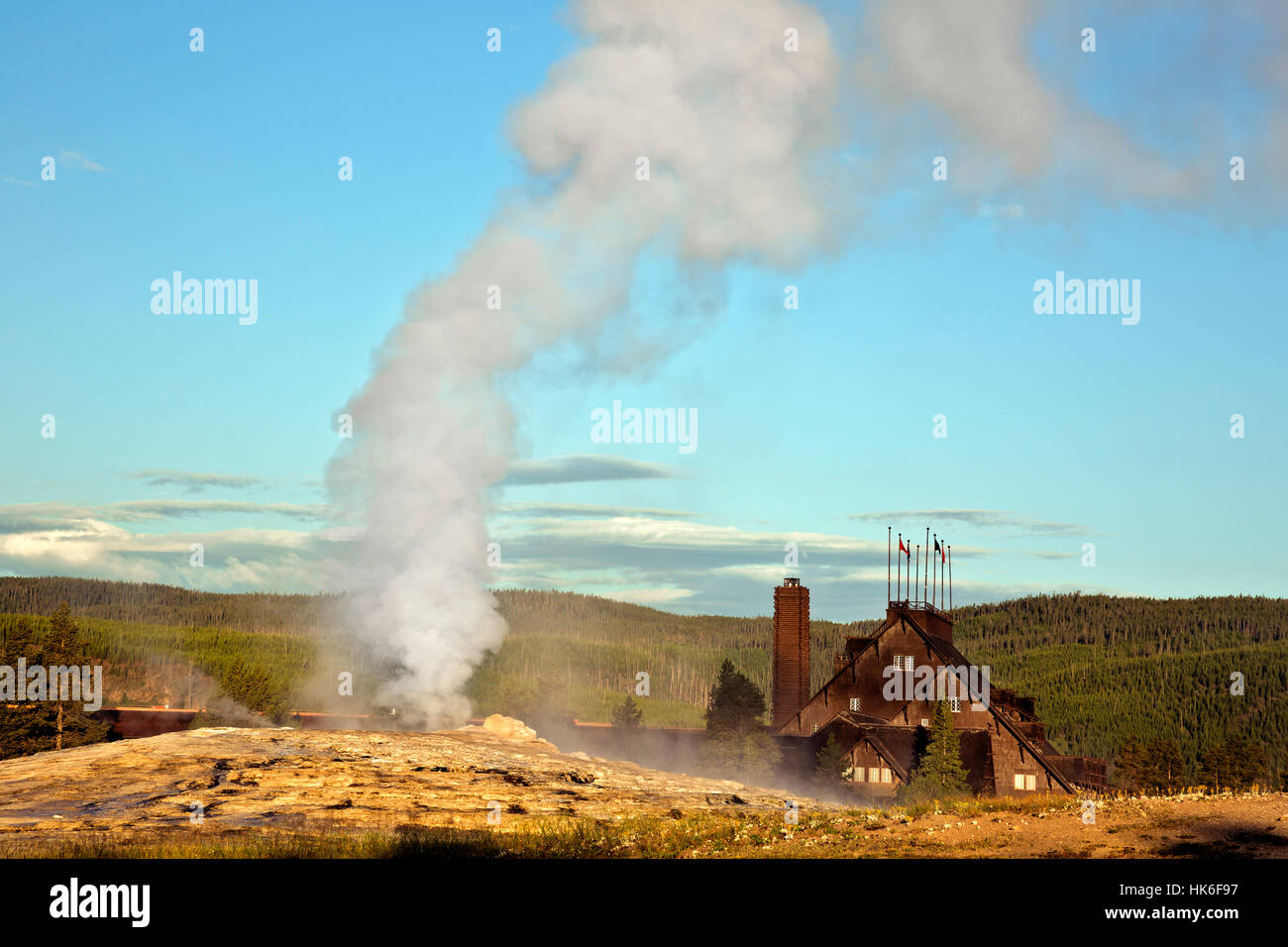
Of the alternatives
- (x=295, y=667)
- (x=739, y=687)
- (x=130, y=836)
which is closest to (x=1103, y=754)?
(x=739, y=687)

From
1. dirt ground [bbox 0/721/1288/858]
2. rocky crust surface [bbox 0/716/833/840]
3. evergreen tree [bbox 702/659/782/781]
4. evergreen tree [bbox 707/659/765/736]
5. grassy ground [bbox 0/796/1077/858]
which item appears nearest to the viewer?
grassy ground [bbox 0/796/1077/858]

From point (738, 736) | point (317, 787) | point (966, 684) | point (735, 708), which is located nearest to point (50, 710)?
point (317, 787)

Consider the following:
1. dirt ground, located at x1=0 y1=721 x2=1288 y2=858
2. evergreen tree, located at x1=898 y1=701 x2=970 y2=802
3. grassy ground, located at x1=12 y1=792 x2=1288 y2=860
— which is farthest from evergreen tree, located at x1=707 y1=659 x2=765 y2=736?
grassy ground, located at x1=12 y1=792 x2=1288 y2=860

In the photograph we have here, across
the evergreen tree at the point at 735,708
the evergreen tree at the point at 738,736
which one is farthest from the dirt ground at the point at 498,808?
the evergreen tree at the point at 735,708

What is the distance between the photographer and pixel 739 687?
71688mm

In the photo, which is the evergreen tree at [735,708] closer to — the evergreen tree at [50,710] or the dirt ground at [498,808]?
the dirt ground at [498,808]

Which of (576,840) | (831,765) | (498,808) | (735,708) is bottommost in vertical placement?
(831,765)

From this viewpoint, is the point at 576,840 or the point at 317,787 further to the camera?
the point at 317,787

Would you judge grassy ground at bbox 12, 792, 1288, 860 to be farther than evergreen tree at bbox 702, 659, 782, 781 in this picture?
No

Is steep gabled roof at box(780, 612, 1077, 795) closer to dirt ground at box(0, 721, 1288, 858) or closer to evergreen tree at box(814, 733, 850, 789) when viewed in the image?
evergreen tree at box(814, 733, 850, 789)

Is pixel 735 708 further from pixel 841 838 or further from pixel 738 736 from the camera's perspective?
pixel 841 838

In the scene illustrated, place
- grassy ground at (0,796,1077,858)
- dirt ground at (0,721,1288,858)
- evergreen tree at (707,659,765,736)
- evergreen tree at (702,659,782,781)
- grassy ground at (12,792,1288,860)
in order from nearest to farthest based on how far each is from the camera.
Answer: grassy ground at (12,792,1288,860), grassy ground at (0,796,1077,858), dirt ground at (0,721,1288,858), evergreen tree at (702,659,782,781), evergreen tree at (707,659,765,736)
